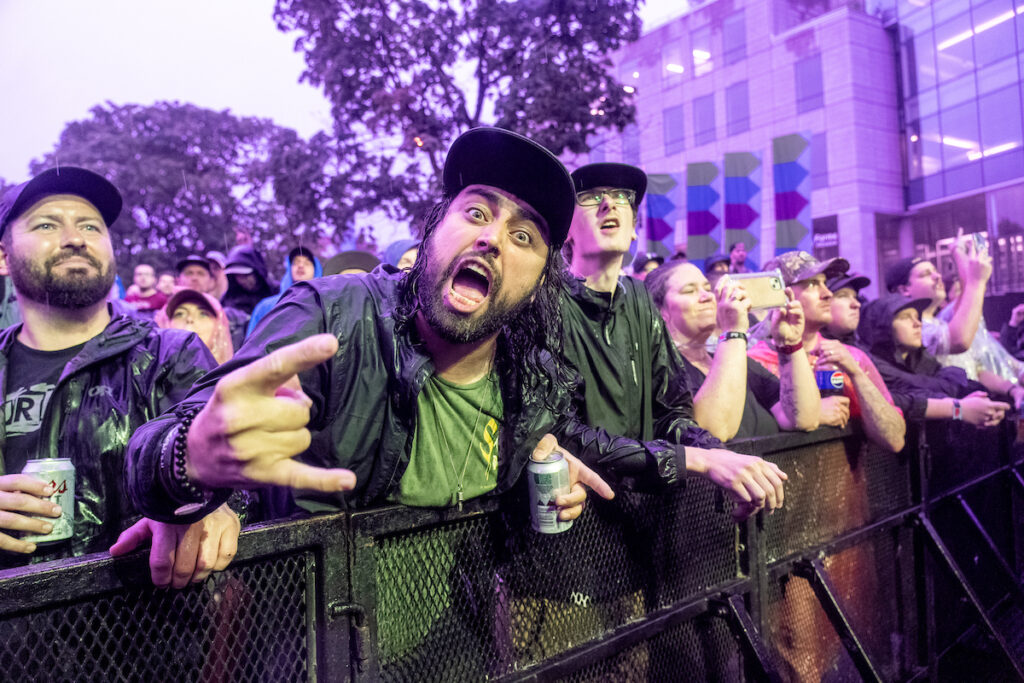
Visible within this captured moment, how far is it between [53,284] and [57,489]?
1.24 meters

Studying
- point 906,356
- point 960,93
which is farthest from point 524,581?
point 960,93

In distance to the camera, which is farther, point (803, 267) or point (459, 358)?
point (803, 267)

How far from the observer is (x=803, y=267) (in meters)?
→ 4.28

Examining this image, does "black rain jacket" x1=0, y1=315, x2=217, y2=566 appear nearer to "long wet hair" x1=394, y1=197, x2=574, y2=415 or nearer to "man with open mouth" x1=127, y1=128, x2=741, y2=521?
"man with open mouth" x1=127, y1=128, x2=741, y2=521

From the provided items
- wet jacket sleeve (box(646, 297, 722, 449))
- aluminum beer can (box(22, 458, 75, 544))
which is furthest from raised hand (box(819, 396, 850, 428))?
aluminum beer can (box(22, 458, 75, 544))

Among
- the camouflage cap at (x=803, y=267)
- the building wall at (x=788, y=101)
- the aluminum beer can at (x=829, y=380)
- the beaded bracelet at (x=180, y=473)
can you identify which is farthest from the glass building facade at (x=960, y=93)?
the beaded bracelet at (x=180, y=473)

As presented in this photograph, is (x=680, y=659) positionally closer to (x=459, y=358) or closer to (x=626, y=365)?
(x=626, y=365)

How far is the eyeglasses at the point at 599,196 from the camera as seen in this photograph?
3143mm

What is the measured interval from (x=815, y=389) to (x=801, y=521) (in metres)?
0.63

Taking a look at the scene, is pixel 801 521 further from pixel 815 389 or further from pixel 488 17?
pixel 488 17

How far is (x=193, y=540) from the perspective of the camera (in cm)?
138

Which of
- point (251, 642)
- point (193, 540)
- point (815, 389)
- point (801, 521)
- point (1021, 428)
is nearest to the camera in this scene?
point (193, 540)

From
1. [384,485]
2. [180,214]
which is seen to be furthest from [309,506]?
[180,214]

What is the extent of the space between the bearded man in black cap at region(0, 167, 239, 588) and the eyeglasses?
175cm
